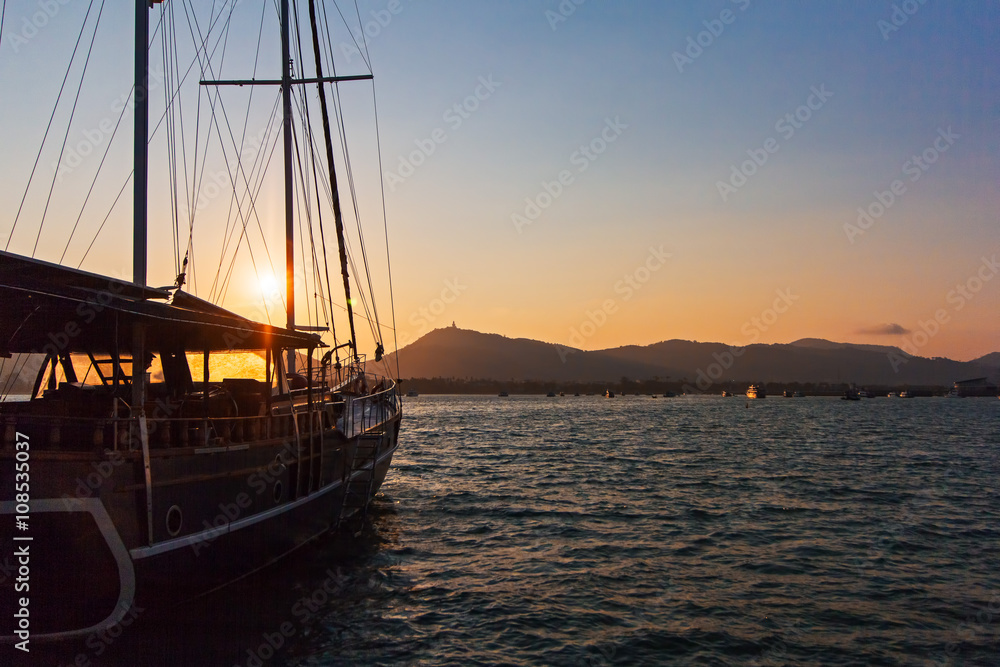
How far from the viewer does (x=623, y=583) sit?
14.4 metres

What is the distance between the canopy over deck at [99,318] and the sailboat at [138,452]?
3 cm

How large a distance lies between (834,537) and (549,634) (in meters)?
11.1

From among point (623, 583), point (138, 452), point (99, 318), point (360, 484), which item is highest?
point (99, 318)

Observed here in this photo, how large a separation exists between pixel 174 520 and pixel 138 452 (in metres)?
1.40

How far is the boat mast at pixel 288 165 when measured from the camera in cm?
2492

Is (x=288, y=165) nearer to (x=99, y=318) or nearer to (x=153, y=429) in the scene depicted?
(x=99, y=318)

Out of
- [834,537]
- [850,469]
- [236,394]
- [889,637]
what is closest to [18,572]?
[236,394]

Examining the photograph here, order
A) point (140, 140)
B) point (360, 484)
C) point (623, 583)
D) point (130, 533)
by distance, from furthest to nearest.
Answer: point (360, 484) < point (623, 583) < point (140, 140) < point (130, 533)

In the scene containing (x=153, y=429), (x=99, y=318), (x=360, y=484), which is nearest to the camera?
(x=153, y=429)

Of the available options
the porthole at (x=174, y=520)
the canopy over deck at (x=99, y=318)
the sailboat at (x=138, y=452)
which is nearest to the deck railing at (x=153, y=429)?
the sailboat at (x=138, y=452)

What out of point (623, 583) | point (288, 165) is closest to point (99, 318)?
point (623, 583)

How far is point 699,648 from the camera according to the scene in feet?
36.3

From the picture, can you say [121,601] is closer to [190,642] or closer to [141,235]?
[190,642]

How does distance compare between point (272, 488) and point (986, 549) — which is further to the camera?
point (986, 549)
